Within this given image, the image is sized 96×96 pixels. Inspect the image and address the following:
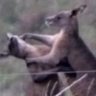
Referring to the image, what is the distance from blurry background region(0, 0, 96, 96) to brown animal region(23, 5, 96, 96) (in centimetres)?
4

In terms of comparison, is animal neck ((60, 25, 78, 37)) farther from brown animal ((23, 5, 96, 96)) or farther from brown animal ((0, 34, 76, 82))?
brown animal ((0, 34, 76, 82))

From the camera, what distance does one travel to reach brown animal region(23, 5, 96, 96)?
2.48m

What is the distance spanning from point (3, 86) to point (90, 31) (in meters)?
0.50

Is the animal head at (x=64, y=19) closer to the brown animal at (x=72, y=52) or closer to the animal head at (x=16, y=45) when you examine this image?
the brown animal at (x=72, y=52)

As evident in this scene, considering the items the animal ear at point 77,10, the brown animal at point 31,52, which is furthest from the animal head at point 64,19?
the brown animal at point 31,52

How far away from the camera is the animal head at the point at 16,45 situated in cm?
243

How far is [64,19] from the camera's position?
2.61 m

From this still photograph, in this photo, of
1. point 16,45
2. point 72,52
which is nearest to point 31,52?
point 16,45

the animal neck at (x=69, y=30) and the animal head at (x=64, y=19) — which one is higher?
the animal head at (x=64, y=19)

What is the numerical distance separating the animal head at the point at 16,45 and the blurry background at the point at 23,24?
0.09 ft

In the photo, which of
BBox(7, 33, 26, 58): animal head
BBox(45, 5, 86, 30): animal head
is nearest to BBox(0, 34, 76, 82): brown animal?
BBox(7, 33, 26, 58): animal head

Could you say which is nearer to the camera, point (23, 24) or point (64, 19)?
point (23, 24)

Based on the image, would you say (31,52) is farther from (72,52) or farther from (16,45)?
(72,52)

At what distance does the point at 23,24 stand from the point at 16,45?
120 mm
